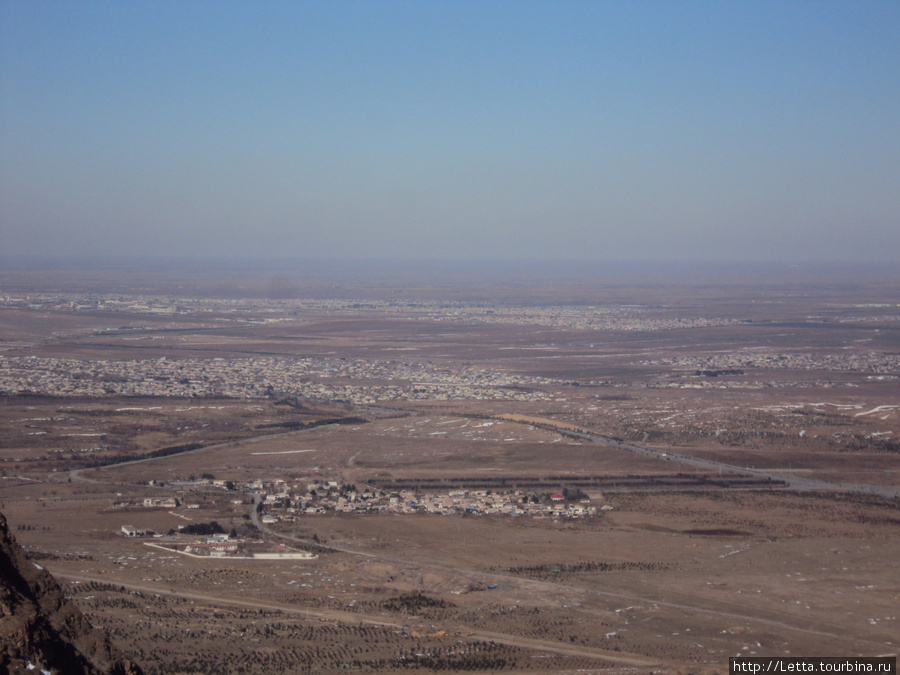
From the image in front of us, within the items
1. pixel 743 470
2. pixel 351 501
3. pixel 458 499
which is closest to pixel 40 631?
pixel 351 501

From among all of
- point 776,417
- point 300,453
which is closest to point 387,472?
point 300,453

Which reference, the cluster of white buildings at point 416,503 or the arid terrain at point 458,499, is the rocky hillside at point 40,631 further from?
the cluster of white buildings at point 416,503

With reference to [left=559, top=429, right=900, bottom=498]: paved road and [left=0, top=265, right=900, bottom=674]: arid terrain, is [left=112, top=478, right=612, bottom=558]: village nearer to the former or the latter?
[left=0, top=265, right=900, bottom=674]: arid terrain

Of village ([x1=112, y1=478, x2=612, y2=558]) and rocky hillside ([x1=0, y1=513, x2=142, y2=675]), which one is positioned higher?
rocky hillside ([x1=0, y1=513, x2=142, y2=675])

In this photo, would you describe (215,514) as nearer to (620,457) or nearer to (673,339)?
(620,457)

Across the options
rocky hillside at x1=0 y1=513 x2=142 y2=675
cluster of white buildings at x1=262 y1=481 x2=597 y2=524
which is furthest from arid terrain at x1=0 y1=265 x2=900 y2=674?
rocky hillside at x1=0 y1=513 x2=142 y2=675

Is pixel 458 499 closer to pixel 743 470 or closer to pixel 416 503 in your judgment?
pixel 416 503
